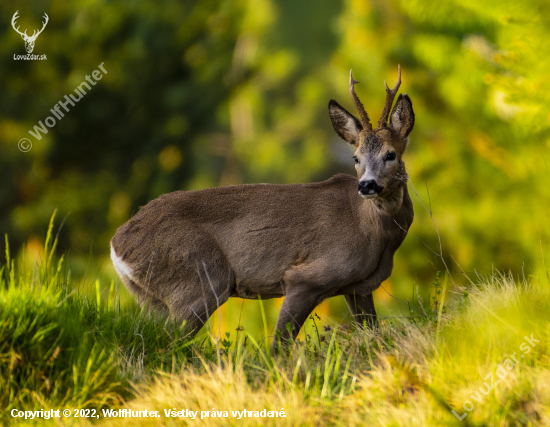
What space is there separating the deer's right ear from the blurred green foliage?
1.34 m

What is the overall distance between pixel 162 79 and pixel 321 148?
7.10 m

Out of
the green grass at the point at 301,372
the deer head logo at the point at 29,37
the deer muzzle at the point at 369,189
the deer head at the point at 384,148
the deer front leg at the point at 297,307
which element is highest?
the deer head logo at the point at 29,37

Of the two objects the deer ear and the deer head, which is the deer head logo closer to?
the deer head

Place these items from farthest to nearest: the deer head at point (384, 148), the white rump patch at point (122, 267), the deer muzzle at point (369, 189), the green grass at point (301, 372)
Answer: the white rump patch at point (122, 267) < the deer head at point (384, 148) < the deer muzzle at point (369, 189) < the green grass at point (301, 372)

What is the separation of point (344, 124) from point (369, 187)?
88 centimetres

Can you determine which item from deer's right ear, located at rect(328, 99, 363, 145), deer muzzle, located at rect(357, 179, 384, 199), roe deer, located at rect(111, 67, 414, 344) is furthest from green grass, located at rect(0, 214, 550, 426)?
deer's right ear, located at rect(328, 99, 363, 145)

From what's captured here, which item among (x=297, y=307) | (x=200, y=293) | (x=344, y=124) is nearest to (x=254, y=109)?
(x=344, y=124)

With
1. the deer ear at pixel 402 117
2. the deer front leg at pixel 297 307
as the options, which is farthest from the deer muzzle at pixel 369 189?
the deer front leg at pixel 297 307

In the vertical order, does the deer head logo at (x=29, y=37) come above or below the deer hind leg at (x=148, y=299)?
above

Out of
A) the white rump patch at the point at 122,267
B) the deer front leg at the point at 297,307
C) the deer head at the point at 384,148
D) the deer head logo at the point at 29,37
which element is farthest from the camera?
the deer head logo at the point at 29,37

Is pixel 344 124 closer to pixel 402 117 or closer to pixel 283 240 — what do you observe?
pixel 402 117

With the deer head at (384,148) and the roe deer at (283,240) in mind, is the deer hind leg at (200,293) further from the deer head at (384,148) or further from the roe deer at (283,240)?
the deer head at (384,148)

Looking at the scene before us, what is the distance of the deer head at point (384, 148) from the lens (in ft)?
15.5

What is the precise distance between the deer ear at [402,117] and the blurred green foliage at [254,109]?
0.92 m
